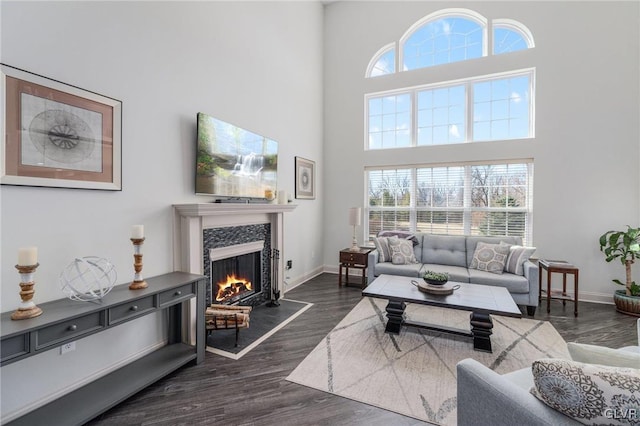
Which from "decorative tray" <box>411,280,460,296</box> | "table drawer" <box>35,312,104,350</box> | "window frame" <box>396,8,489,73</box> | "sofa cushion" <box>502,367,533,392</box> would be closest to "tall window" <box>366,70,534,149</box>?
"window frame" <box>396,8,489,73</box>

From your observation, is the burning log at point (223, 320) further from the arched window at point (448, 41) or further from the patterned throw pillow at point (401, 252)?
the arched window at point (448, 41)

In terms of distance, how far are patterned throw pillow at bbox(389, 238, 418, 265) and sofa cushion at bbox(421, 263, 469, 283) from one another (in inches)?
9.4

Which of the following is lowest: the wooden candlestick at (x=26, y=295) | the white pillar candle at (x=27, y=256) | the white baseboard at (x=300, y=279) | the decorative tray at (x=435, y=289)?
the white baseboard at (x=300, y=279)

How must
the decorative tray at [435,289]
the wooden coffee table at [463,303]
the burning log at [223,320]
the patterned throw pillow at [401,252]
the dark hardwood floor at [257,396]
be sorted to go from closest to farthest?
the dark hardwood floor at [257,396], the wooden coffee table at [463,303], the burning log at [223,320], the decorative tray at [435,289], the patterned throw pillow at [401,252]

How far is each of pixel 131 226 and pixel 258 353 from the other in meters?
1.57

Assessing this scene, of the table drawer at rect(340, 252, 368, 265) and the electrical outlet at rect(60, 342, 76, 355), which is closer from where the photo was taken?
the electrical outlet at rect(60, 342, 76, 355)

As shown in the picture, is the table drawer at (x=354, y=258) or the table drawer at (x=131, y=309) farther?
the table drawer at (x=354, y=258)

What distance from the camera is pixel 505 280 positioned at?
351 cm

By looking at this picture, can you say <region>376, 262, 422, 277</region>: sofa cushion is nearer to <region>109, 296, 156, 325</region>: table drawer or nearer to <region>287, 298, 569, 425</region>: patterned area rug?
<region>287, 298, 569, 425</region>: patterned area rug

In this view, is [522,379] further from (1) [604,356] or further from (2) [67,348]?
(2) [67,348]

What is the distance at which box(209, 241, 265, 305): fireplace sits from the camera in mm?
3102

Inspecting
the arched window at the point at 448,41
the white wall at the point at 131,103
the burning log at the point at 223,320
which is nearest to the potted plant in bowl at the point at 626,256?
the arched window at the point at 448,41

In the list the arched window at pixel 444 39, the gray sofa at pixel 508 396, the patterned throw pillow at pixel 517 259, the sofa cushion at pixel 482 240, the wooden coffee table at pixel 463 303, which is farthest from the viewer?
the arched window at pixel 444 39

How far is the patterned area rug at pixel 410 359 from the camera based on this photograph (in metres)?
1.97
